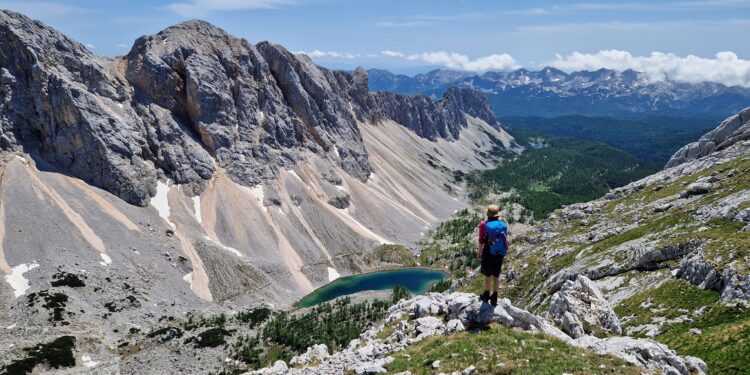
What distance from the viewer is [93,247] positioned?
119 metres

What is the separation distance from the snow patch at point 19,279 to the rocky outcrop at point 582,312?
10993 centimetres

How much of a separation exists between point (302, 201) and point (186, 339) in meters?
83.5

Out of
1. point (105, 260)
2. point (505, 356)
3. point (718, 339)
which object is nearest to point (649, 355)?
point (718, 339)

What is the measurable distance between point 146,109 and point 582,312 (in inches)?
6166

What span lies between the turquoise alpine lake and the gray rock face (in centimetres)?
5043

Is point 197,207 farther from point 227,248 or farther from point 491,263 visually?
point 491,263

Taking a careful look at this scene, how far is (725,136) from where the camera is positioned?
112 meters

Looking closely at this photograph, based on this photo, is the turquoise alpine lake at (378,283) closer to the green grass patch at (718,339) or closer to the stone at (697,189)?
the stone at (697,189)

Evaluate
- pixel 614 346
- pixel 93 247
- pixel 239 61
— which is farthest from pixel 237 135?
pixel 614 346

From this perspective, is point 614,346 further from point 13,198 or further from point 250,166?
point 250,166

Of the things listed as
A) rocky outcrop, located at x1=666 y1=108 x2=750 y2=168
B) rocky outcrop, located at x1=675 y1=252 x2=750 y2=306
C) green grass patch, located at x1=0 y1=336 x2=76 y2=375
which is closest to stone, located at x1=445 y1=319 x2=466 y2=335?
rocky outcrop, located at x1=675 y1=252 x2=750 y2=306

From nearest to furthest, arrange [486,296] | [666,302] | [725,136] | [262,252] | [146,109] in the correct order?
A: 1. [486,296]
2. [666,302]
3. [725,136]
4. [262,252]
5. [146,109]

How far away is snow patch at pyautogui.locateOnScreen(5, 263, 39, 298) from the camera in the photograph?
332 feet

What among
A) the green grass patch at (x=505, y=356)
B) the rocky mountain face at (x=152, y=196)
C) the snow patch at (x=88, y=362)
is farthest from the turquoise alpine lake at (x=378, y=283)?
the green grass patch at (x=505, y=356)
